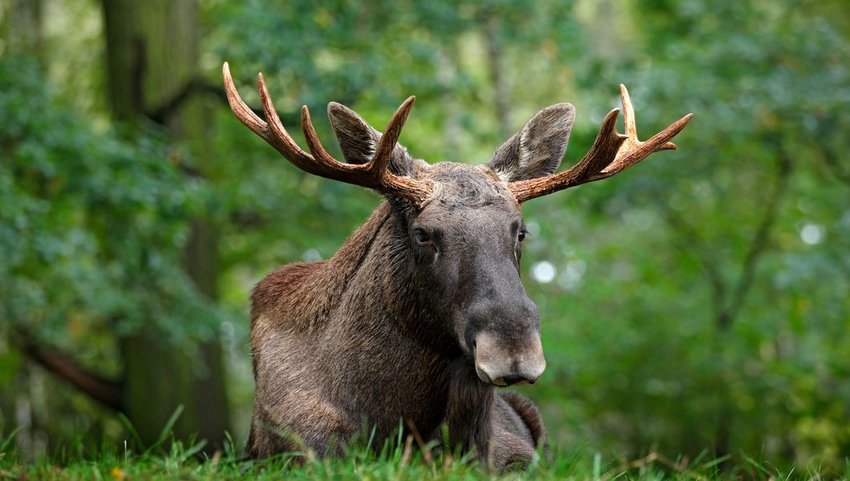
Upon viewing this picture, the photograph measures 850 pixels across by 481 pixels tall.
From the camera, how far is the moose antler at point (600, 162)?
581cm

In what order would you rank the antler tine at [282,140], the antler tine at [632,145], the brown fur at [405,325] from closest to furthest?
the brown fur at [405,325] < the antler tine at [282,140] < the antler tine at [632,145]

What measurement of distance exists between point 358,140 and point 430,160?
9741 millimetres

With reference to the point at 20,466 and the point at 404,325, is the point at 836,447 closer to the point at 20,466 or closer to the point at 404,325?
the point at 404,325

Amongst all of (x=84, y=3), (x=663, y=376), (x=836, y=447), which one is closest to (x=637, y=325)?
(x=663, y=376)

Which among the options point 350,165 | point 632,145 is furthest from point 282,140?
point 632,145

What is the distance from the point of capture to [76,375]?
14641 millimetres

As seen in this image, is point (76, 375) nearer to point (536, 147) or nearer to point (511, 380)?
point (536, 147)

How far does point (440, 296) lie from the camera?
17.6 ft

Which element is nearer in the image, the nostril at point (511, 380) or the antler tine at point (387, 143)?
Result: the nostril at point (511, 380)

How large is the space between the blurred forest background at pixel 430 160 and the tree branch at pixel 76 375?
0.11 feet

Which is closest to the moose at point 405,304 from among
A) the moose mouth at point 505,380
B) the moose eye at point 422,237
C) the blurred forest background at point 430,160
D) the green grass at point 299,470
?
the moose eye at point 422,237

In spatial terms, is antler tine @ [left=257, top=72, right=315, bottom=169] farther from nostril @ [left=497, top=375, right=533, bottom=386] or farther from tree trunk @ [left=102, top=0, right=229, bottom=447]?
tree trunk @ [left=102, top=0, right=229, bottom=447]

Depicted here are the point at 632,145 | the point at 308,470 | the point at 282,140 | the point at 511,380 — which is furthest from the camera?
the point at 632,145

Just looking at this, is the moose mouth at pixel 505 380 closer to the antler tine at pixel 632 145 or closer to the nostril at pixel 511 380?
the nostril at pixel 511 380
